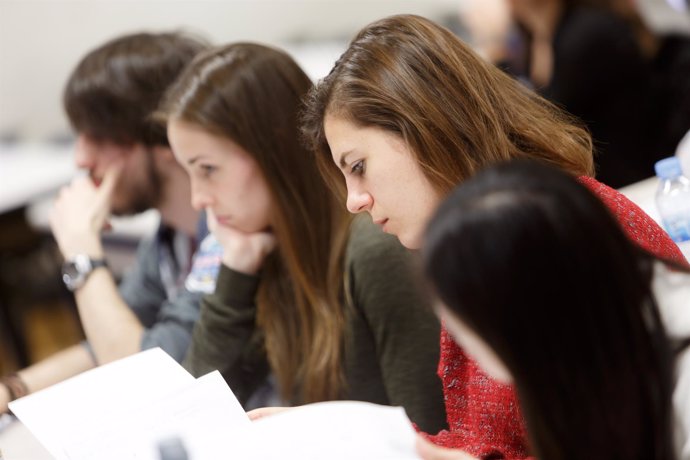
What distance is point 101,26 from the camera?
3.57 meters

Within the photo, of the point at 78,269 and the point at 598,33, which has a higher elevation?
the point at 598,33

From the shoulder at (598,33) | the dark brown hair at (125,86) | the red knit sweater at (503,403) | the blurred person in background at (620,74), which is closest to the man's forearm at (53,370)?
the dark brown hair at (125,86)

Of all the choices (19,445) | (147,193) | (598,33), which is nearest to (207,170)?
(147,193)

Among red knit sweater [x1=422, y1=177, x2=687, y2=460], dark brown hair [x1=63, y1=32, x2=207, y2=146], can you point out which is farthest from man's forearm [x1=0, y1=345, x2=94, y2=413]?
red knit sweater [x1=422, y1=177, x2=687, y2=460]

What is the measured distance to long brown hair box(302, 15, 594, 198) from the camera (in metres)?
1.06

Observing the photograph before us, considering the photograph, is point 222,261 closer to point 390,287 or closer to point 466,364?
point 390,287

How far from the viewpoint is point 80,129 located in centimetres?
193

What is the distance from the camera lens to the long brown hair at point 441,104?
1064 millimetres

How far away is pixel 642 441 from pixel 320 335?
825 millimetres

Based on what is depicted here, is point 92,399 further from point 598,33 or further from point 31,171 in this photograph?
point 31,171

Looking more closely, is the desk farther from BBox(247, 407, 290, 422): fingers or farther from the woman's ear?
the woman's ear

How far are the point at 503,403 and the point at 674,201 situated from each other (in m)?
0.52

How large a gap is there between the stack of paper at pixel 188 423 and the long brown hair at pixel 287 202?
377 mm

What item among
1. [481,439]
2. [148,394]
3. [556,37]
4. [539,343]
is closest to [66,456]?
[148,394]
